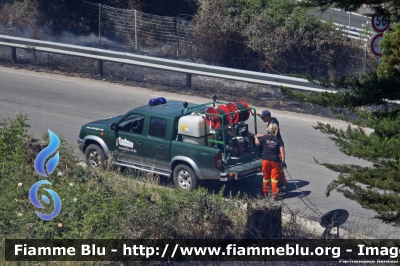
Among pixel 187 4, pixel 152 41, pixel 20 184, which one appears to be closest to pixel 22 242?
pixel 20 184

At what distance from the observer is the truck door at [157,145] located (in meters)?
10.9

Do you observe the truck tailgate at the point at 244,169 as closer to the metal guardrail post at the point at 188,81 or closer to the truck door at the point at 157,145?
the truck door at the point at 157,145

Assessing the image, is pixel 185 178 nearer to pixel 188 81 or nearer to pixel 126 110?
pixel 126 110

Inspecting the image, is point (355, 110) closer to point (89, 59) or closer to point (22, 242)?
point (22, 242)

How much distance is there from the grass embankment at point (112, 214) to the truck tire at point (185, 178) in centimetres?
149

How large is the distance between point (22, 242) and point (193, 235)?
84.9 inches

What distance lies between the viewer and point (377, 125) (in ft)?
18.5

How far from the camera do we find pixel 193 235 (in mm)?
7629

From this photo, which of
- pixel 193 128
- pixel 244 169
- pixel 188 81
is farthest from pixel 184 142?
pixel 188 81

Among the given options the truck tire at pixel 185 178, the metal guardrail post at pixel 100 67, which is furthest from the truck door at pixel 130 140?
the metal guardrail post at pixel 100 67

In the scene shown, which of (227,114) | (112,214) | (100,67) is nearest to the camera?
(112,214)

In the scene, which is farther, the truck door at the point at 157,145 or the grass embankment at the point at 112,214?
the truck door at the point at 157,145

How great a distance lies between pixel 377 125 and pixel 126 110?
414 inches

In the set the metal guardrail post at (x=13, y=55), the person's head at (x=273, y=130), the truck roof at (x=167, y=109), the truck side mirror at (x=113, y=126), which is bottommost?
the truck side mirror at (x=113, y=126)
